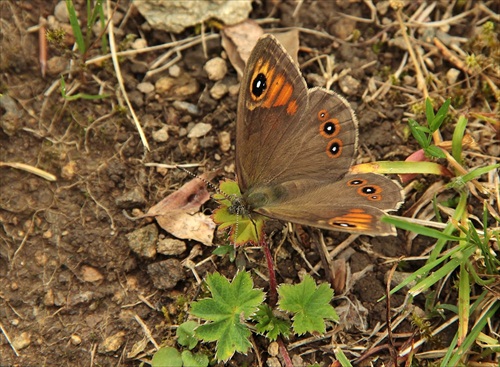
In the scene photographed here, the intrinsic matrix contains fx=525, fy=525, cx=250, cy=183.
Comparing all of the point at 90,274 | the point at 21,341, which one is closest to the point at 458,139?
the point at 90,274

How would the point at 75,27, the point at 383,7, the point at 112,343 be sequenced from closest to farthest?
the point at 112,343, the point at 75,27, the point at 383,7

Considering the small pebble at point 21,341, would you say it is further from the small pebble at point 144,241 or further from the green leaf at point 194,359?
the green leaf at point 194,359

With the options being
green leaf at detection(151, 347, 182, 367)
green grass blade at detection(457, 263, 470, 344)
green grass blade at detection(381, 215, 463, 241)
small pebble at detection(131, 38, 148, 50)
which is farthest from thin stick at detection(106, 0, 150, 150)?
green grass blade at detection(457, 263, 470, 344)

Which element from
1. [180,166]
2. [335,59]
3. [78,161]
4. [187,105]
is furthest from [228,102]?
[78,161]

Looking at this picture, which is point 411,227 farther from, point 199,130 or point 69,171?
point 69,171

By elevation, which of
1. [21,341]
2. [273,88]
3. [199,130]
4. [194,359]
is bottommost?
[21,341]

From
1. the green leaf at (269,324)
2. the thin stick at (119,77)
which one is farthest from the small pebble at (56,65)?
the green leaf at (269,324)
